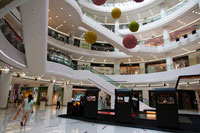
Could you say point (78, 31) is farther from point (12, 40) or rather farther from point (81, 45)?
point (12, 40)

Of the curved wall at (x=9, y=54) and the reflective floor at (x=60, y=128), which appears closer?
the reflective floor at (x=60, y=128)

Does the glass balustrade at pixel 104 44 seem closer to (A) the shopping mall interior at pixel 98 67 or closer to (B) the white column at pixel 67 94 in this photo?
(A) the shopping mall interior at pixel 98 67

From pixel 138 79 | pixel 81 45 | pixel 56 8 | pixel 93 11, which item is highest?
pixel 93 11

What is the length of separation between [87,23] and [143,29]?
31.0ft

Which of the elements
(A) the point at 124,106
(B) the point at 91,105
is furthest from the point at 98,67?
(A) the point at 124,106

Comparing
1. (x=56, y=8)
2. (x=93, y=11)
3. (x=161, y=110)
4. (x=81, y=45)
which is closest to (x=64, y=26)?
(x=81, y=45)

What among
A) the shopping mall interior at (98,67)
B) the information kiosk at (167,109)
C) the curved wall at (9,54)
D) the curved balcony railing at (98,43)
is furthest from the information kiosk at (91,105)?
the curved balcony railing at (98,43)

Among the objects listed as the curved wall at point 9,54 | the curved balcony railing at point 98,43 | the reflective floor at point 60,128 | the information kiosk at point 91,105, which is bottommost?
the reflective floor at point 60,128

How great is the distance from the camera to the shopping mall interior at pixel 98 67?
5.62 meters

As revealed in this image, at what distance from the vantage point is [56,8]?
13.6m

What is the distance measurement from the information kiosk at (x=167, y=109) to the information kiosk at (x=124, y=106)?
127 centimetres

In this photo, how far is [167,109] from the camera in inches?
220

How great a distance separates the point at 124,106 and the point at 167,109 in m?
1.93

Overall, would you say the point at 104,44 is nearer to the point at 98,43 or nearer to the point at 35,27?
the point at 98,43
